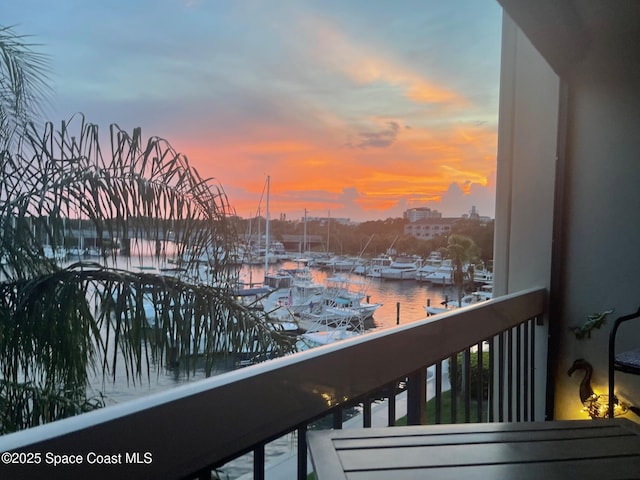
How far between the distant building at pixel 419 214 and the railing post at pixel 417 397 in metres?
0.99

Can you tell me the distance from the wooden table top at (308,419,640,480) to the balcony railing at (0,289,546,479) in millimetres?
123

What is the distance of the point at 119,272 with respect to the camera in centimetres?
190

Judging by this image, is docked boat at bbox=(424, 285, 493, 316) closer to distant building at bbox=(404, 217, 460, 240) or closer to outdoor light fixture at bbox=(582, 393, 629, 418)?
distant building at bbox=(404, 217, 460, 240)

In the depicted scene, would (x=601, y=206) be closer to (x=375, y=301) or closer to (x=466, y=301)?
(x=466, y=301)

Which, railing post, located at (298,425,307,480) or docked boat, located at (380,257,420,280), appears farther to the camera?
docked boat, located at (380,257,420,280)

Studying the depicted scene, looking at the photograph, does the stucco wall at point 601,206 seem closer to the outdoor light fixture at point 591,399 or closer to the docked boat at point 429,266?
the outdoor light fixture at point 591,399

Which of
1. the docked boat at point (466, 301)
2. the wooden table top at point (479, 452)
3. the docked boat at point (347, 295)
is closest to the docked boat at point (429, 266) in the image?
the docked boat at point (466, 301)

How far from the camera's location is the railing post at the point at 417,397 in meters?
1.66

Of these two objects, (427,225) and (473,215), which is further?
(473,215)

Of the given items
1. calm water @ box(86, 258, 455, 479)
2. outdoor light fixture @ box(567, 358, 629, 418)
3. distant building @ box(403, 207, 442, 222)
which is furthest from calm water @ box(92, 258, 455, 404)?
outdoor light fixture @ box(567, 358, 629, 418)

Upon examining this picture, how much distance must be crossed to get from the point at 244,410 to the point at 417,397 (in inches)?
34.8

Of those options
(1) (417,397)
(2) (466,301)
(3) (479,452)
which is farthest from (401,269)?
(3) (479,452)

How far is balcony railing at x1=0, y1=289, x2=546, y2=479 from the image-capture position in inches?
28.3

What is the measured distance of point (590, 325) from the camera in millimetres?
2727
